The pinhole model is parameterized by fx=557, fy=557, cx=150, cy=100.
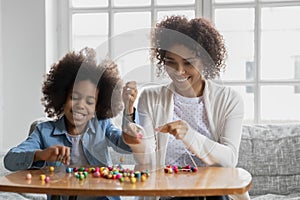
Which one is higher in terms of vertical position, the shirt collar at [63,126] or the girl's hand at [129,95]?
the girl's hand at [129,95]

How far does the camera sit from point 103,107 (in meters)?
1.86

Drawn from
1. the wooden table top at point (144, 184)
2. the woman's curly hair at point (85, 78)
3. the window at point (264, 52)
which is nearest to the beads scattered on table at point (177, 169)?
the wooden table top at point (144, 184)

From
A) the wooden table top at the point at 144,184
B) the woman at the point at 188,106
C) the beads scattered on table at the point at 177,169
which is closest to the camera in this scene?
the wooden table top at the point at 144,184

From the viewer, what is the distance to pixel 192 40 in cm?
188

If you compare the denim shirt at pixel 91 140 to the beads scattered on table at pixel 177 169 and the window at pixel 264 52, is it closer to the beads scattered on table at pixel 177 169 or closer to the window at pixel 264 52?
the beads scattered on table at pixel 177 169

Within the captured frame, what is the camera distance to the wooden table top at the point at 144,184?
1401mm

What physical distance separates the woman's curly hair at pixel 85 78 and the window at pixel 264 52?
1243 millimetres

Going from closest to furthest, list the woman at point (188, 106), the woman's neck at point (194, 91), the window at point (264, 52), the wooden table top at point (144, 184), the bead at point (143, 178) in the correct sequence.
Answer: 1. the wooden table top at point (144, 184)
2. the bead at point (143, 178)
3. the woman at point (188, 106)
4. the woman's neck at point (194, 91)
5. the window at point (264, 52)

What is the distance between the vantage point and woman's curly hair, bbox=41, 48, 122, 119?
1804mm

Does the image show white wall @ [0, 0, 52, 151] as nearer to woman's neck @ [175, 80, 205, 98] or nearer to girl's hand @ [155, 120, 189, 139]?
woman's neck @ [175, 80, 205, 98]

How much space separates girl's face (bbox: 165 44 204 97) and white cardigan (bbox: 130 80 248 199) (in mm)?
90

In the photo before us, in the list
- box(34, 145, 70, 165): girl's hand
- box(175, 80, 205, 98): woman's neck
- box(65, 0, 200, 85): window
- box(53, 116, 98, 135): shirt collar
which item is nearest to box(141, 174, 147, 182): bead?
box(34, 145, 70, 165): girl's hand

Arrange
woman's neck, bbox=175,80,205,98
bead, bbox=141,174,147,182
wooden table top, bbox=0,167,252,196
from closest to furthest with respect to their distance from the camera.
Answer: wooden table top, bbox=0,167,252,196 → bead, bbox=141,174,147,182 → woman's neck, bbox=175,80,205,98

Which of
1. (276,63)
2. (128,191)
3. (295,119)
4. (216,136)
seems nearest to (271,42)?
(276,63)
